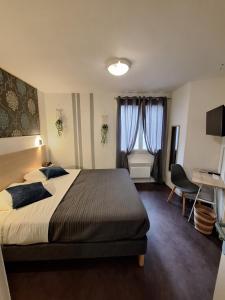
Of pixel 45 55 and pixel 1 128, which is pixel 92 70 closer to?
pixel 45 55

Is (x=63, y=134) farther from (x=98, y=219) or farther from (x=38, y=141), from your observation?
(x=98, y=219)

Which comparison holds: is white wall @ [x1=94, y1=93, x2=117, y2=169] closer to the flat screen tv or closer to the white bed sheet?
the flat screen tv

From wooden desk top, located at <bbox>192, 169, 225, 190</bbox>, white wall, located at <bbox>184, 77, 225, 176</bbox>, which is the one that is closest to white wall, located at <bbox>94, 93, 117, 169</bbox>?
white wall, located at <bbox>184, 77, 225, 176</bbox>

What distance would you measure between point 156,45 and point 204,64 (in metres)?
1.00

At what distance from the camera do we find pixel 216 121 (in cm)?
235

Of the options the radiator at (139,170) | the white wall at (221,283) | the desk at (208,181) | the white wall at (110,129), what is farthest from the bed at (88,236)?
the white wall at (110,129)

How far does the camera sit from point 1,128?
7.09 ft

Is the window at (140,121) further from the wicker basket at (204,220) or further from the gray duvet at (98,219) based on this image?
the gray duvet at (98,219)

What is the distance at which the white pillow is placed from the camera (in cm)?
255

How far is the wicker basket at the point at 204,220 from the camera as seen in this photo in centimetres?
211

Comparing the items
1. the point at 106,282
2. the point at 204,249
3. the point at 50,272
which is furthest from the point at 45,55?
the point at 204,249

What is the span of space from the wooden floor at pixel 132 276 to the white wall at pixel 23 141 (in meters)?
1.61

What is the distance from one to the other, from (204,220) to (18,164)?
3.17 m

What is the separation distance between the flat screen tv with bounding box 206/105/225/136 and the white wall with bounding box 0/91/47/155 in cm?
341
